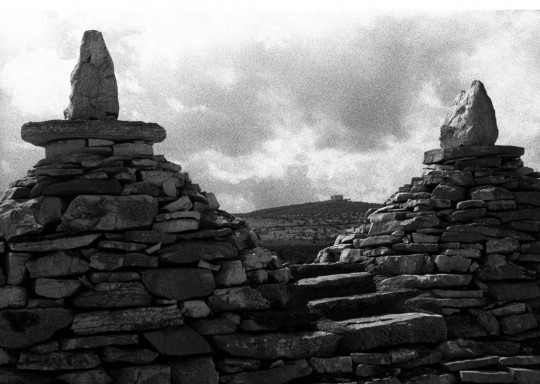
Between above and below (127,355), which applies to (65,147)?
above

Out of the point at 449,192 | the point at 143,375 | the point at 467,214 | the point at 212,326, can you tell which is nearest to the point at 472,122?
the point at 449,192

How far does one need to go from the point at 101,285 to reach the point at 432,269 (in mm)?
5265

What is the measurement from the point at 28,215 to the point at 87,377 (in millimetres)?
2336

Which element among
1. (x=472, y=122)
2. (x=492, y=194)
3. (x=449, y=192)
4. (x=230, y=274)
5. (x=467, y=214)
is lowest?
(x=230, y=274)

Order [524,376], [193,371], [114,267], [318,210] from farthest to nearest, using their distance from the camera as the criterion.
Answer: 1. [318,210]
2. [524,376]
3. [114,267]
4. [193,371]

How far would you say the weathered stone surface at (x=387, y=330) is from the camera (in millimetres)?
10297

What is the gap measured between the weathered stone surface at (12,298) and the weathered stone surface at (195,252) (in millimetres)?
1896

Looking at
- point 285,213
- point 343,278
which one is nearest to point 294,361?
point 343,278

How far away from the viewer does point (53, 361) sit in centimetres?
932

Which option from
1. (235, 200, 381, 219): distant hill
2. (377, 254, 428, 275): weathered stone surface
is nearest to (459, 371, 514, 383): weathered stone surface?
(377, 254, 428, 275): weathered stone surface

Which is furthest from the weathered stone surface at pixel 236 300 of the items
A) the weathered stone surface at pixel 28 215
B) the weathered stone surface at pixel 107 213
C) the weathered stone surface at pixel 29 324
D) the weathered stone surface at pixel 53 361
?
the weathered stone surface at pixel 28 215

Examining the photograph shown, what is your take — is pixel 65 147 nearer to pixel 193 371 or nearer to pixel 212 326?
pixel 212 326

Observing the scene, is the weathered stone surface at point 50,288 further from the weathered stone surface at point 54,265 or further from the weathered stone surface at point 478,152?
the weathered stone surface at point 478,152

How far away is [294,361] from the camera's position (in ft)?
32.9
